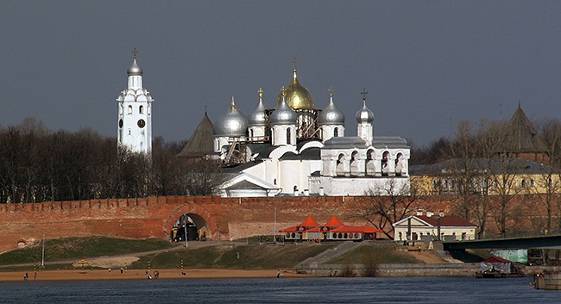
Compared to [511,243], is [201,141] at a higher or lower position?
higher

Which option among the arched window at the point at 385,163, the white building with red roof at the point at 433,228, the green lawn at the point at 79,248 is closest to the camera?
the white building with red roof at the point at 433,228

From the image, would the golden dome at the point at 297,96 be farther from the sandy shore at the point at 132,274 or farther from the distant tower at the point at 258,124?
the sandy shore at the point at 132,274

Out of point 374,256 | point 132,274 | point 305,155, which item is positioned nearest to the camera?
point 374,256

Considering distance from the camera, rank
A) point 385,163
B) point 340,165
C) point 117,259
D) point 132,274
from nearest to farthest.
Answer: point 132,274 < point 117,259 < point 340,165 < point 385,163

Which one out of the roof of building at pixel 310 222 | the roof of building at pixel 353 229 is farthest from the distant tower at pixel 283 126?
the roof of building at pixel 353 229

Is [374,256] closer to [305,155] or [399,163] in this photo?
[399,163]

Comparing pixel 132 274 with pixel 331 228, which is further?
pixel 331 228

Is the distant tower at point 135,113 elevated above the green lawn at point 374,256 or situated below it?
above

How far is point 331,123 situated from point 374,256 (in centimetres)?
3111

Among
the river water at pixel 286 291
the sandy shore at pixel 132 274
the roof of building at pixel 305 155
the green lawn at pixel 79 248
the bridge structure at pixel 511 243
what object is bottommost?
the river water at pixel 286 291

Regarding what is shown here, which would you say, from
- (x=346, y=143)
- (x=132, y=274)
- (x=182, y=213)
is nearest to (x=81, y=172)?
(x=182, y=213)

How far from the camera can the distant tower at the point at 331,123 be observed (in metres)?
118

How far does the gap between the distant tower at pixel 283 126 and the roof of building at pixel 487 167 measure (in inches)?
259

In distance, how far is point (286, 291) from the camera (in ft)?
250
